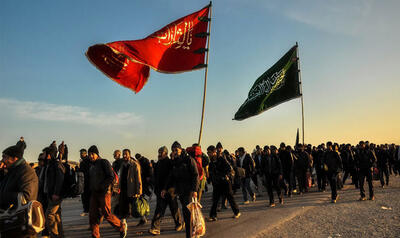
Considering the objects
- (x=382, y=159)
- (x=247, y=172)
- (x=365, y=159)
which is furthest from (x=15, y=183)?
(x=382, y=159)

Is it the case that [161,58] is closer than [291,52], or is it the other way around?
[161,58]

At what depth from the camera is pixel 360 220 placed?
307 inches

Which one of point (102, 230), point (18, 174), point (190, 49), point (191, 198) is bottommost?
point (102, 230)

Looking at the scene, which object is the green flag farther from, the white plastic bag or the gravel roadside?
the white plastic bag

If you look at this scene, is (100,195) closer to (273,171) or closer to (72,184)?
(72,184)

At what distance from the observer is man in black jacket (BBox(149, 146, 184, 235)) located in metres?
→ 7.49

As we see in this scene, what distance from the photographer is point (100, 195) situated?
663cm

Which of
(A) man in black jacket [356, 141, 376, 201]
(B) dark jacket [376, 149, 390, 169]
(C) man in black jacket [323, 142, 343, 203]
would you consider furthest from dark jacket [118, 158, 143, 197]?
(B) dark jacket [376, 149, 390, 169]

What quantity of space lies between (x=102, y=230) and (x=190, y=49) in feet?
21.2

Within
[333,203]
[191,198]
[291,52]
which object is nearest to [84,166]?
[191,198]

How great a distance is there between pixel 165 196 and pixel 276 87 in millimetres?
11570

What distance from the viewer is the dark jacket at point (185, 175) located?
21.9 ft

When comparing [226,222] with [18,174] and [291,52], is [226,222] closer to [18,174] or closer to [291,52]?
[18,174]

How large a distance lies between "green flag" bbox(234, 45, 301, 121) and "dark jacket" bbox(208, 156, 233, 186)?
843 cm
